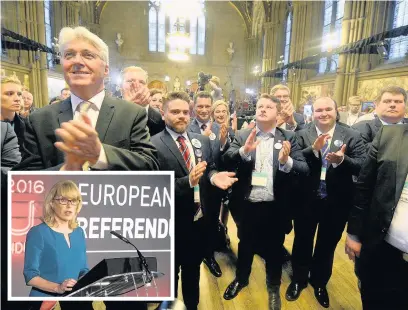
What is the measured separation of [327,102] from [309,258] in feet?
4.64

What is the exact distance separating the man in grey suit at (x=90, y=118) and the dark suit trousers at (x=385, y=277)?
1.41 metres

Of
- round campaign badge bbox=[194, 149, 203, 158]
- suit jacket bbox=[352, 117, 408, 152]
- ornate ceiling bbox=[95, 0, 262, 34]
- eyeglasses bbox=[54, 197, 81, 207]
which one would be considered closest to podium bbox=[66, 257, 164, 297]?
eyeglasses bbox=[54, 197, 81, 207]

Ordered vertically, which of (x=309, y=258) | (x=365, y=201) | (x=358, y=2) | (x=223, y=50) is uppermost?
(x=223, y=50)

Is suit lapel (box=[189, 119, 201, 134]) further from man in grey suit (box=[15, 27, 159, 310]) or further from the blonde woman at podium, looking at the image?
the blonde woman at podium

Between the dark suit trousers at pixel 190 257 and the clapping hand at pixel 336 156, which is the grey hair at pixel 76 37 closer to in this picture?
the dark suit trousers at pixel 190 257

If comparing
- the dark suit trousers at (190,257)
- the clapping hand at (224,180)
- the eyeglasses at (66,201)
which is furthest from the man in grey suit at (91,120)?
the dark suit trousers at (190,257)

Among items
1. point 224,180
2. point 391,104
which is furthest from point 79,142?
point 391,104

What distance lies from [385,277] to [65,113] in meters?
1.90

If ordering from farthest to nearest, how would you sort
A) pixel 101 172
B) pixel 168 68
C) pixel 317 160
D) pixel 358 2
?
pixel 168 68 < pixel 358 2 < pixel 317 160 < pixel 101 172

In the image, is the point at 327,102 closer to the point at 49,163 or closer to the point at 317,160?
the point at 317,160

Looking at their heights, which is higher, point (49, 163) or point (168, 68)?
point (168, 68)

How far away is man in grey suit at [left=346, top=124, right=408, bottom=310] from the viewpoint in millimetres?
1458

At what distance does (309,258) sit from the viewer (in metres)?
2.46

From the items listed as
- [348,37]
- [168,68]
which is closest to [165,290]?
[348,37]
